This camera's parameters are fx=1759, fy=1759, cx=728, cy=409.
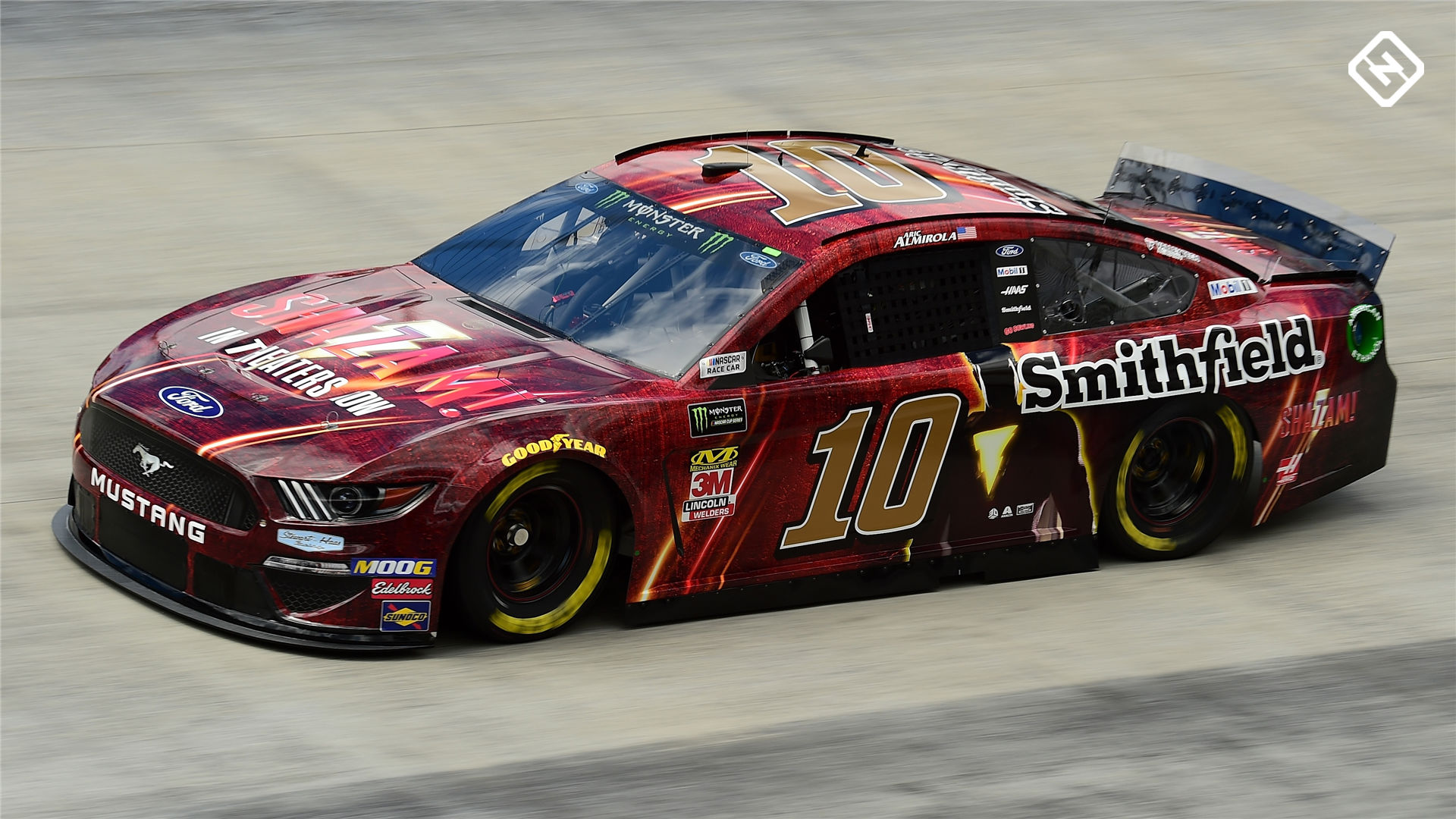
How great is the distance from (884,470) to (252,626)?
2.32 m

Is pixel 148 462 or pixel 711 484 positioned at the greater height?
pixel 148 462

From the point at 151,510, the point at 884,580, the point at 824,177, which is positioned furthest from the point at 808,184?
the point at 151,510

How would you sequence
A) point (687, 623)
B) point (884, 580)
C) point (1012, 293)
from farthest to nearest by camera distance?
point (1012, 293)
point (884, 580)
point (687, 623)

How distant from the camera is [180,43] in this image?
13492 mm

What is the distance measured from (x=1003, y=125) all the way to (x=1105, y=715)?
8.46 m

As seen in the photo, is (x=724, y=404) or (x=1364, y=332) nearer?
(x=724, y=404)

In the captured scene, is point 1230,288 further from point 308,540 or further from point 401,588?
point 308,540

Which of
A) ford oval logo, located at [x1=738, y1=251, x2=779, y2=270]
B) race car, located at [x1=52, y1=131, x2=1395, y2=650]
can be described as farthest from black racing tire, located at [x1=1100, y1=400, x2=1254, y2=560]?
ford oval logo, located at [x1=738, y1=251, x2=779, y2=270]

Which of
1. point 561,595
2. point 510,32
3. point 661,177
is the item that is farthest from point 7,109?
point 561,595

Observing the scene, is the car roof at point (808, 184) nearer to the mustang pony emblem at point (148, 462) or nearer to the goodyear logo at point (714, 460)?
the goodyear logo at point (714, 460)

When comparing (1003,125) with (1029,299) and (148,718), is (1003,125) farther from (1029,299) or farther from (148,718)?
(148,718)

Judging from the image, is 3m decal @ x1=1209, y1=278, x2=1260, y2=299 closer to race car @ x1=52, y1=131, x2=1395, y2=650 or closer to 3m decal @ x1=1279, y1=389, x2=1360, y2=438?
race car @ x1=52, y1=131, x2=1395, y2=650

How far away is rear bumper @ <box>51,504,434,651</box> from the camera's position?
5.58 meters

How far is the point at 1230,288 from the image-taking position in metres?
7.50
